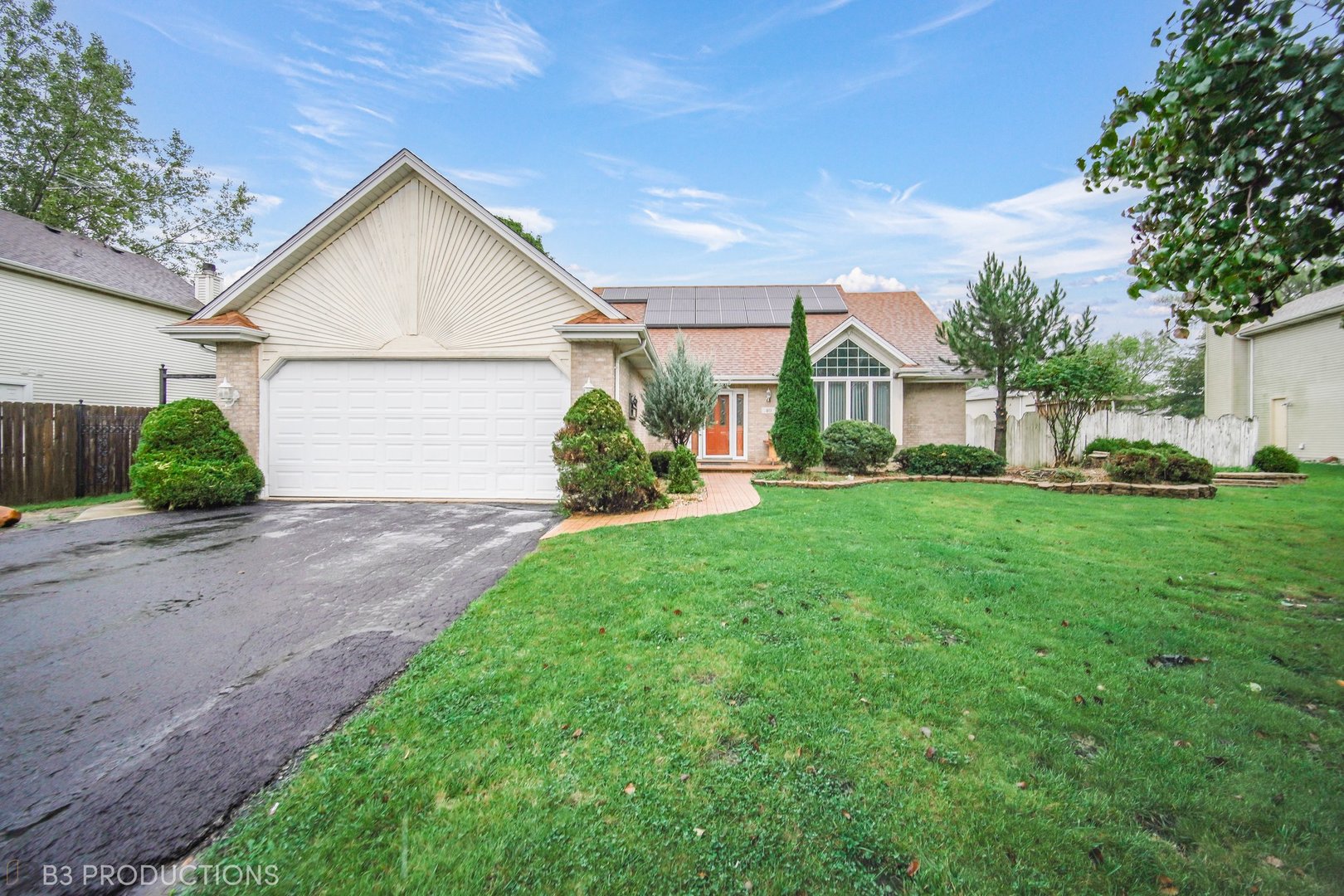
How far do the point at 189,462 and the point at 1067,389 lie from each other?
18.3 m

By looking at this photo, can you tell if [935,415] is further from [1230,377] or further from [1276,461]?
[1230,377]

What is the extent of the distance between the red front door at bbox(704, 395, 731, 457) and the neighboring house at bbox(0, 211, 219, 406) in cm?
1545

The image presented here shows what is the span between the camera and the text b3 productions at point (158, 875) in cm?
167

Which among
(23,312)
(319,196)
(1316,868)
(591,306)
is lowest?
(1316,868)

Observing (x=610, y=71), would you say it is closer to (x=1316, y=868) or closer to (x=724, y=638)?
(x=724, y=638)

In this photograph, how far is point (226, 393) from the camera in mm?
9664

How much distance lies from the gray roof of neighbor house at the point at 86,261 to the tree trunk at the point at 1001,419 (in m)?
25.5

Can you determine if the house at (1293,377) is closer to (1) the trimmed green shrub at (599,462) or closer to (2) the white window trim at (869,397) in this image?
(2) the white window trim at (869,397)

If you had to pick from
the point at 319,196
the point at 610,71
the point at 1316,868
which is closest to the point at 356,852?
the point at 1316,868

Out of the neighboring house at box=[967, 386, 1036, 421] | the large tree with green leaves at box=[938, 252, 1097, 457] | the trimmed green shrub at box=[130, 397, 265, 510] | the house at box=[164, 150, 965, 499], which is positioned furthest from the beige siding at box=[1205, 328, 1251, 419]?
the trimmed green shrub at box=[130, 397, 265, 510]

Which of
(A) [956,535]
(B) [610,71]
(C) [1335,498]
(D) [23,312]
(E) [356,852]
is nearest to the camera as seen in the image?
(E) [356,852]

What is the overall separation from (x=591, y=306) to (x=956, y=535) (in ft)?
22.7

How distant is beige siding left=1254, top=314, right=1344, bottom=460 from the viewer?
16.2 meters

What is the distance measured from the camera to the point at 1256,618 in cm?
395
